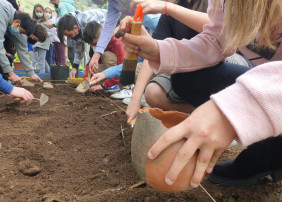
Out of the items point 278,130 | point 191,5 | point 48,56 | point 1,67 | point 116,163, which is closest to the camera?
point 278,130

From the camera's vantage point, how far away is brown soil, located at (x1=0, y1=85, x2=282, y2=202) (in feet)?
3.20

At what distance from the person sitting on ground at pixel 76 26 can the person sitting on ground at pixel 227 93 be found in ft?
9.37

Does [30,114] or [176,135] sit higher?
[176,135]

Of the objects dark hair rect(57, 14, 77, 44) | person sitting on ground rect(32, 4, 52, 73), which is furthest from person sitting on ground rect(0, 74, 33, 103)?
person sitting on ground rect(32, 4, 52, 73)

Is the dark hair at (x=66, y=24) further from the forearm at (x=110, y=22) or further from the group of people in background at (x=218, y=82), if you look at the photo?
the group of people in background at (x=218, y=82)

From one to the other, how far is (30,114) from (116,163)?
119 cm

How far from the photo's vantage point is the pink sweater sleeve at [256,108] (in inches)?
20.2

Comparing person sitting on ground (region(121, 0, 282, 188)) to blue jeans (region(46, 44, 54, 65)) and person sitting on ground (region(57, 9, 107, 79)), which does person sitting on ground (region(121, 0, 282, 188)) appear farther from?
blue jeans (region(46, 44, 54, 65))

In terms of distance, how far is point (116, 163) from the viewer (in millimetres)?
1315

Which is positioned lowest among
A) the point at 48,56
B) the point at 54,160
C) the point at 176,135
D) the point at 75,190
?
the point at 48,56

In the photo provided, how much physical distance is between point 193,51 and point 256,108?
1.83ft

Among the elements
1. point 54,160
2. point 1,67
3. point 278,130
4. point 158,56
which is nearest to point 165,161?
point 278,130

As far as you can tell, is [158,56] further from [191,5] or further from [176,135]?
[191,5]

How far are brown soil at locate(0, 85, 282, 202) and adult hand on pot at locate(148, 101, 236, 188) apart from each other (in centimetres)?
41
